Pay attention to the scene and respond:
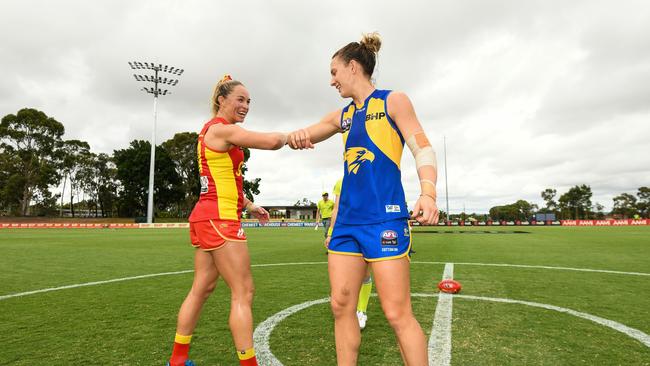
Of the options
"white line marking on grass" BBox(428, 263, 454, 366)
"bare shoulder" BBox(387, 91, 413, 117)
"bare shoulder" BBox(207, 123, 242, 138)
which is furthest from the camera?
"white line marking on grass" BBox(428, 263, 454, 366)

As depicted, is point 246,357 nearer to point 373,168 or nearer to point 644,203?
point 373,168

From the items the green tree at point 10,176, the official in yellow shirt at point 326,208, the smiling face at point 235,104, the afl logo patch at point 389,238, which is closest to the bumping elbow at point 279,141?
the smiling face at point 235,104

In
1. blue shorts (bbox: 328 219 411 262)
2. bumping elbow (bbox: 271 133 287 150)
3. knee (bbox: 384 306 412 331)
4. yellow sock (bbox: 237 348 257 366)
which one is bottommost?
yellow sock (bbox: 237 348 257 366)

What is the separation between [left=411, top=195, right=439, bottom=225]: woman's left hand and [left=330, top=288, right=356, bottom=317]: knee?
2.29 ft

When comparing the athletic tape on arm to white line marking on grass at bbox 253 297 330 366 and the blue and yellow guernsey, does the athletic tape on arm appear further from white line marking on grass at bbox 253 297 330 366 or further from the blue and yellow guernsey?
white line marking on grass at bbox 253 297 330 366

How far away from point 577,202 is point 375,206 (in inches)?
5059

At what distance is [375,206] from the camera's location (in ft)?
8.09

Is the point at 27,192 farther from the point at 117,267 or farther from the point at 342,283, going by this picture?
the point at 342,283

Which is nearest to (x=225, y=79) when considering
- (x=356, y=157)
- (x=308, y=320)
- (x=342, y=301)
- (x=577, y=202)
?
(x=356, y=157)

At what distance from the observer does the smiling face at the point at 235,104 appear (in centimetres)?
342

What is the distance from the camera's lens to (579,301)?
19.5 feet

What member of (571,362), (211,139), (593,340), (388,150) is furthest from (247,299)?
(593,340)

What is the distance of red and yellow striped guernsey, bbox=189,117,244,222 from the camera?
10.5ft

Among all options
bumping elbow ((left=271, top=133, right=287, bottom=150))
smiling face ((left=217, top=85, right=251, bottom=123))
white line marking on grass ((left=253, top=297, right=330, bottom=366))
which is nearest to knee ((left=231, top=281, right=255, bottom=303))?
white line marking on grass ((left=253, top=297, right=330, bottom=366))
